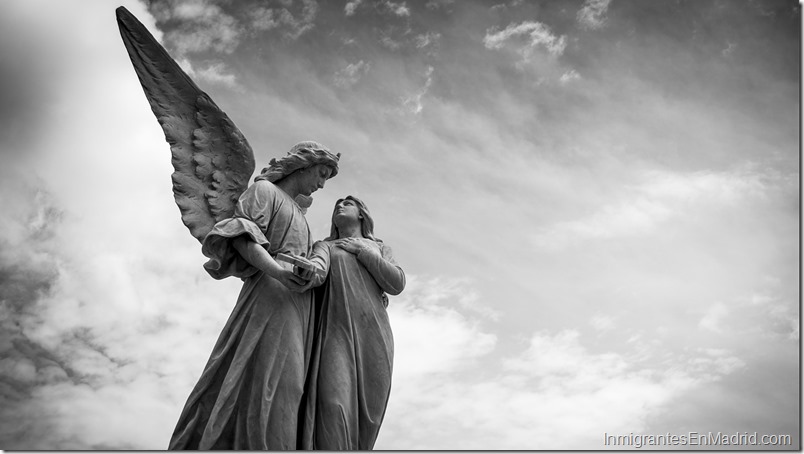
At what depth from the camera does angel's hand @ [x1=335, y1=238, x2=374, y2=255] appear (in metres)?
8.98

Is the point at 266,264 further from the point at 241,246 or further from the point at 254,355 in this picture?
the point at 254,355

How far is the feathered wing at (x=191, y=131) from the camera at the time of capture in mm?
9266

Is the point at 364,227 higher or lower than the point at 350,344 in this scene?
higher

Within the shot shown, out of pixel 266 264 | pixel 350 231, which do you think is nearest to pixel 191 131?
pixel 350 231

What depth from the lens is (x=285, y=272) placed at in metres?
8.21

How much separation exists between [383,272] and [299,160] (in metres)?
1.48

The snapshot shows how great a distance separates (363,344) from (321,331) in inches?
16.6

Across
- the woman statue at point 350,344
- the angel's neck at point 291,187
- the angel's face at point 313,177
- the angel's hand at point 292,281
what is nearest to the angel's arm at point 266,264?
the angel's hand at point 292,281

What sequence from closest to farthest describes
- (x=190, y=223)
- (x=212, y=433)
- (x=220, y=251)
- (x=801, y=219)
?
(x=212, y=433), (x=220, y=251), (x=190, y=223), (x=801, y=219)

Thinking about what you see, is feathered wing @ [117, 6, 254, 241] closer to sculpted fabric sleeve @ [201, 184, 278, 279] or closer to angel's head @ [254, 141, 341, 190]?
angel's head @ [254, 141, 341, 190]

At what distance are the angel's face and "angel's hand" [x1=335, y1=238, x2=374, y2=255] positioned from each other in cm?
66

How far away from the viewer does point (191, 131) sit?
9.52 meters

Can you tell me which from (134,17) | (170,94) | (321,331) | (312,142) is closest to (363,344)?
(321,331)

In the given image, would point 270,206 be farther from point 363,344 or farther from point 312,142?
point 363,344
